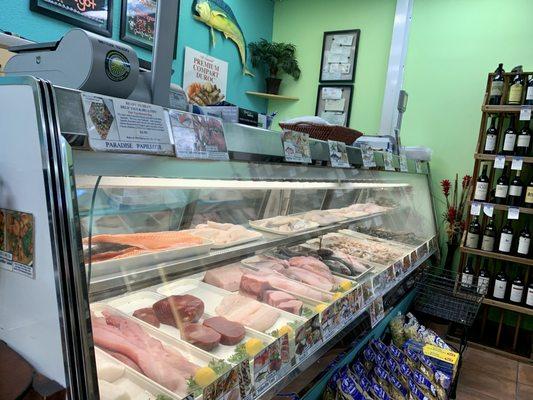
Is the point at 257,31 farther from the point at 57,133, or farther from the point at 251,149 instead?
the point at 57,133

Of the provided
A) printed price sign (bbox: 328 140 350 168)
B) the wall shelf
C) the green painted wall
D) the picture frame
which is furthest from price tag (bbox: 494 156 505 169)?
the picture frame

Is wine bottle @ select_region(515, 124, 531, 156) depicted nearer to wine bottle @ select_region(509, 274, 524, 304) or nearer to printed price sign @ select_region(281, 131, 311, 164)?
wine bottle @ select_region(509, 274, 524, 304)

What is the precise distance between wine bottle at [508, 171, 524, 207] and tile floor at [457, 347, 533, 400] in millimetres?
1487

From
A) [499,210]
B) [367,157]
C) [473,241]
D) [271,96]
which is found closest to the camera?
[367,157]

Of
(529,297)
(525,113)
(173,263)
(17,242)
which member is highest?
(525,113)

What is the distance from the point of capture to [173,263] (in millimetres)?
1554

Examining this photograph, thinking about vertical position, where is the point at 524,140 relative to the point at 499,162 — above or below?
above

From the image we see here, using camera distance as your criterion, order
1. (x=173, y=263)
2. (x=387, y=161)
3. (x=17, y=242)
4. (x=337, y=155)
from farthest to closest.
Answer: (x=387, y=161)
(x=337, y=155)
(x=173, y=263)
(x=17, y=242)

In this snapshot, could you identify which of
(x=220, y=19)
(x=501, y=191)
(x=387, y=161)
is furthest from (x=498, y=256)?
(x=220, y=19)

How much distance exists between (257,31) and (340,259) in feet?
13.3

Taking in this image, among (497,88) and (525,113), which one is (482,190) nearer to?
(525,113)

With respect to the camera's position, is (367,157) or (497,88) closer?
(367,157)

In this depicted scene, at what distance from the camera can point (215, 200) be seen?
7.14 feet

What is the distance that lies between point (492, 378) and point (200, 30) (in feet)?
14.6
